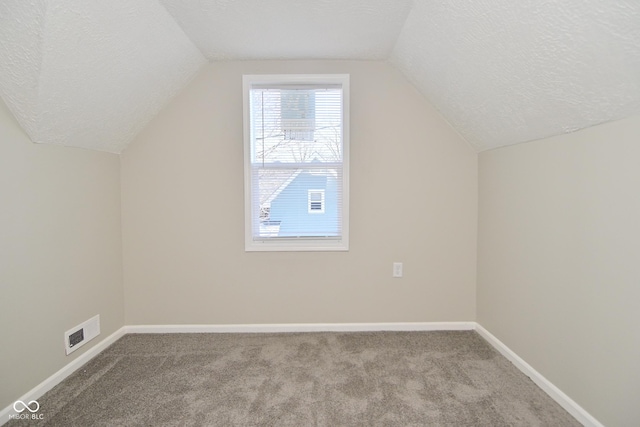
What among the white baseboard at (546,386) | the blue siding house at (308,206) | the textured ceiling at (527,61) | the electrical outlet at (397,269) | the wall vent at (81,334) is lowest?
the white baseboard at (546,386)

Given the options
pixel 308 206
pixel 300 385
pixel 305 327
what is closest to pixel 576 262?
pixel 300 385

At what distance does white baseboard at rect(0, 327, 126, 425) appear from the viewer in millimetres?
1649

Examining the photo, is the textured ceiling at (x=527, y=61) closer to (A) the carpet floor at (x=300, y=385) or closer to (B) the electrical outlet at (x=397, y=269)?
(B) the electrical outlet at (x=397, y=269)

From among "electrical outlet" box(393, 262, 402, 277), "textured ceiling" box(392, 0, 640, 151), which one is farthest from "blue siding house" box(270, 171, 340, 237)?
"textured ceiling" box(392, 0, 640, 151)

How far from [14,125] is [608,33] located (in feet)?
8.89

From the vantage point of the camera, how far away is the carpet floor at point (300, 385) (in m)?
1.68

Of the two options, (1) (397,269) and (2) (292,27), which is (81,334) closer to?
(1) (397,269)

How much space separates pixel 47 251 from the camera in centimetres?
189

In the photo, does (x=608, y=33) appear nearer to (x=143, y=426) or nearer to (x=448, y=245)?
(x=448, y=245)

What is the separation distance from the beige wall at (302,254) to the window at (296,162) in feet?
0.28

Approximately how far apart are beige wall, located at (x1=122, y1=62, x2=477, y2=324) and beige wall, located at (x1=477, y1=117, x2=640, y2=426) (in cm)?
43

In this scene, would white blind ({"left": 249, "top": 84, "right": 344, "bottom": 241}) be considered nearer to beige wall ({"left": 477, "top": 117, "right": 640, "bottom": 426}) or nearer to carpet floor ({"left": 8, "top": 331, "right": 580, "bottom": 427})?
carpet floor ({"left": 8, "top": 331, "right": 580, "bottom": 427})

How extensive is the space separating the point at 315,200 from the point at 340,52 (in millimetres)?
1174

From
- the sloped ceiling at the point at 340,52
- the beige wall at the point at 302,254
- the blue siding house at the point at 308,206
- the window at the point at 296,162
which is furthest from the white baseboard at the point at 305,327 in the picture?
the sloped ceiling at the point at 340,52
